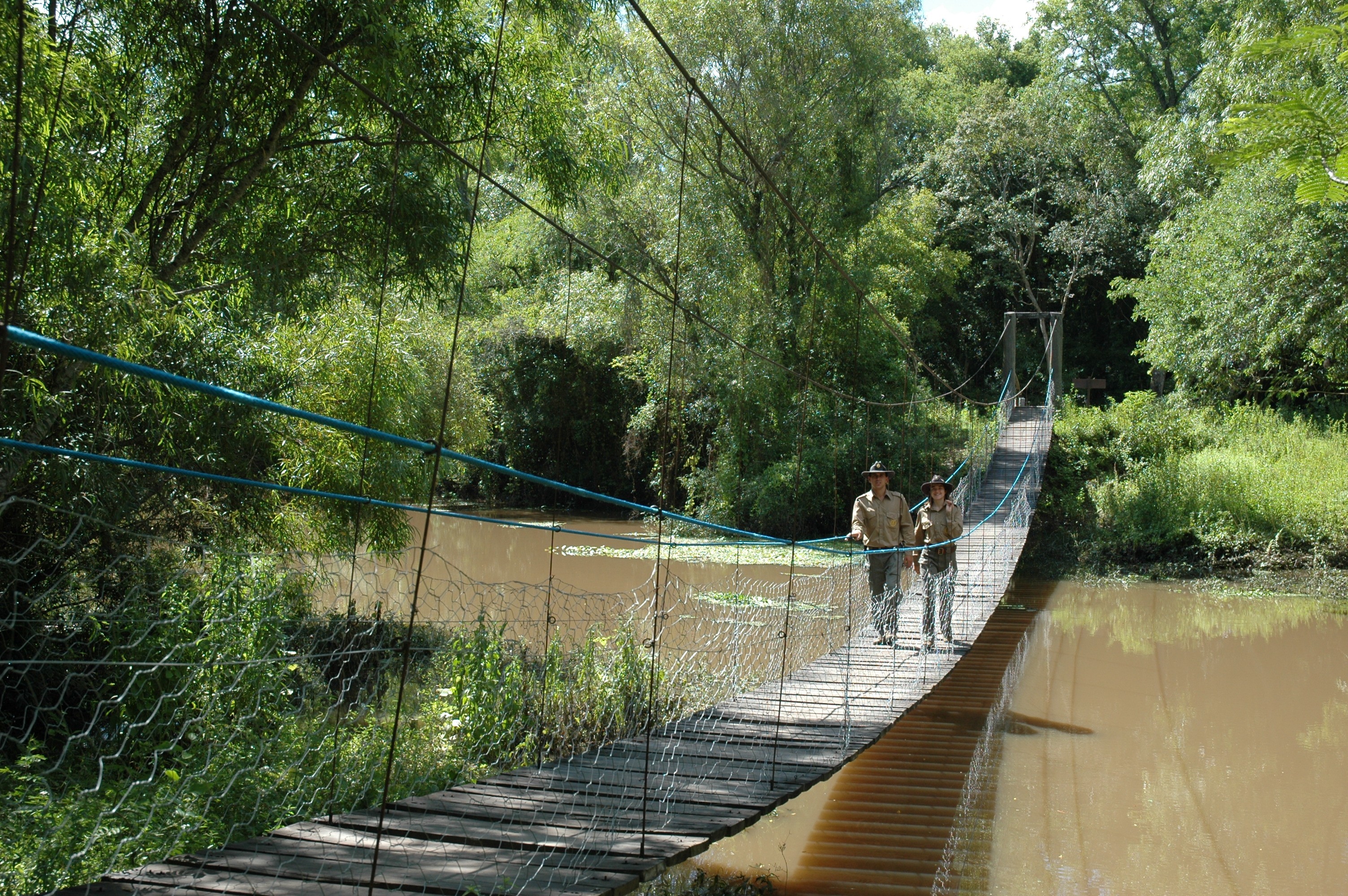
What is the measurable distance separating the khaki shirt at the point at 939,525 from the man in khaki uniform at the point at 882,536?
0.11 m

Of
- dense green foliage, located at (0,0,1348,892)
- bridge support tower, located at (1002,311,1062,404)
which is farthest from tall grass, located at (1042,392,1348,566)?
bridge support tower, located at (1002,311,1062,404)

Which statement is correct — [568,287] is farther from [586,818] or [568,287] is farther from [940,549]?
[940,549]

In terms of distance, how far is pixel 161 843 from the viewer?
8.02 ft

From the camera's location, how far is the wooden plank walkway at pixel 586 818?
1.73m

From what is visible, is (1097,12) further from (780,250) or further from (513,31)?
(513,31)

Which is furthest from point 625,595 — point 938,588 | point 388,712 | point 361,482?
point 361,482

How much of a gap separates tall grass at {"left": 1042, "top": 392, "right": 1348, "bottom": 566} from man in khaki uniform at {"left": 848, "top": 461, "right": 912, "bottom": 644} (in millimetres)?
6009

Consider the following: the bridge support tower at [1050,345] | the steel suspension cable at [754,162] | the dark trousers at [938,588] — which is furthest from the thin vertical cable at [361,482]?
the bridge support tower at [1050,345]

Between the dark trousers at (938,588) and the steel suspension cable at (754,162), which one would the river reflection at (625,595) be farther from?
the steel suspension cable at (754,162)

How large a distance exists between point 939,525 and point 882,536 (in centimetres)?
30

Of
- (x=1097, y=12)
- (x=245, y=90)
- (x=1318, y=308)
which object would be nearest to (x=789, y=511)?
(x=1318, y=308)

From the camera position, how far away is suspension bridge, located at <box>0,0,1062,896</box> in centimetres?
182

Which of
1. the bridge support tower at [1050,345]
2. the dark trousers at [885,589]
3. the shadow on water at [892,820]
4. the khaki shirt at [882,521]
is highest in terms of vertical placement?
the bridge support tower at [1050,345]

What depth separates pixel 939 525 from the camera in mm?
4348
